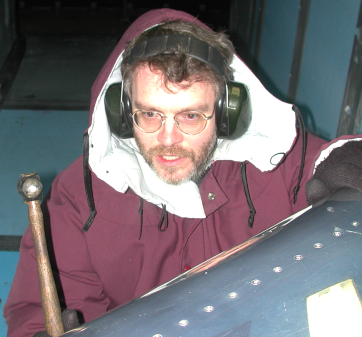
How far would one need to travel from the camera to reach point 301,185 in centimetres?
150

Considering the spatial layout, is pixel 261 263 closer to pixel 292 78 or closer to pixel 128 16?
pixel 292 78

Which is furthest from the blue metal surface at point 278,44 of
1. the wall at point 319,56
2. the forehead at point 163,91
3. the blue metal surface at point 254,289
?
the blue metal surface at point 254,289

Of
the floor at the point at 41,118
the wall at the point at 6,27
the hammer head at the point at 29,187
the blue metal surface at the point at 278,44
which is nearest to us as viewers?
the hammer head at the point at 29,187

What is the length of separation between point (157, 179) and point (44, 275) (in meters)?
0.66

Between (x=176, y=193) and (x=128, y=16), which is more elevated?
(x=176, y=193)

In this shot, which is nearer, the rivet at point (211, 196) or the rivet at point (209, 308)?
the rivet at point (209, 308)

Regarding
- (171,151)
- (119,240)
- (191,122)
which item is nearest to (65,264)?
(119,240)

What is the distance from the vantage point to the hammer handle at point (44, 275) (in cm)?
79

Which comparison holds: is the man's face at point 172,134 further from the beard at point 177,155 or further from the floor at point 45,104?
the floor at point 45,104

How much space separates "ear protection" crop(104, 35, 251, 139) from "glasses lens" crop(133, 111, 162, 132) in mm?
30

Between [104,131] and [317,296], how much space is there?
925 millimetres

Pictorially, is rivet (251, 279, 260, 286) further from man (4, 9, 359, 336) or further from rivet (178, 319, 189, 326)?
man (4, 9, 359, 336)

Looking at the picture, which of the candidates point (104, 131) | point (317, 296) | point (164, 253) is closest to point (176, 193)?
point (164, 253)

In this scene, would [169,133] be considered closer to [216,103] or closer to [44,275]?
[216,103]
